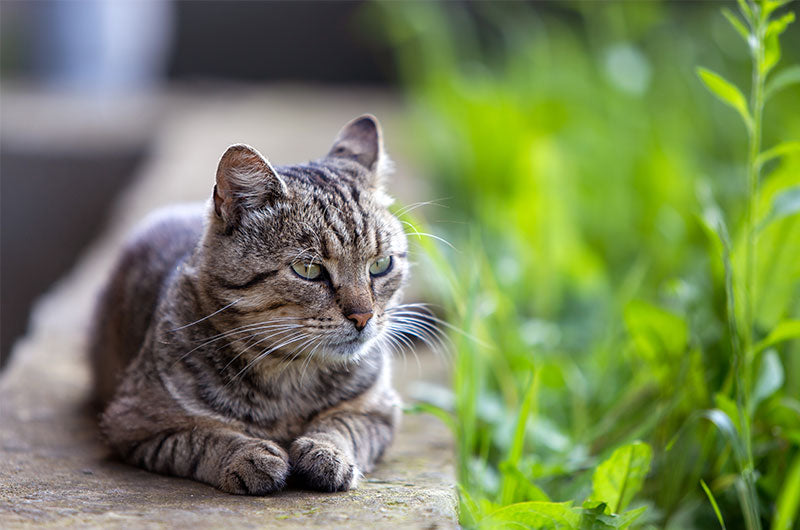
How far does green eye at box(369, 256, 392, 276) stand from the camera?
2027mm

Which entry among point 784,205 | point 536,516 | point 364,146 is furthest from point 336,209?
point 784,205

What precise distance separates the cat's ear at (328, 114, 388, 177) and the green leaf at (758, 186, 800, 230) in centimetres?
94

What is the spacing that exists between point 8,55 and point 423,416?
21.9 feet

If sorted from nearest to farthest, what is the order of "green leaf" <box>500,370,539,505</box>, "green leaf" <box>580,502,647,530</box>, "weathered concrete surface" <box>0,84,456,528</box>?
"weathered concrete surface" <box>0,84,456,528</box>, "green leaf" <box>580,502,647,530</box>, "green leaf" <box>500,370,539,505</box>

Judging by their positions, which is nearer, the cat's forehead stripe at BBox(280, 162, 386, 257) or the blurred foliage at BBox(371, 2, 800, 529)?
the cat's forehead stripe at BBox(280, 162, 386, 257)

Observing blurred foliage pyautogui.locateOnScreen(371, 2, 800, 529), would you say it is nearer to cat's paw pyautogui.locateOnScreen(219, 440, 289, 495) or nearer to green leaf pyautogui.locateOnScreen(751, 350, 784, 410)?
green leaf pyautogui.locateOnScreen(751, 350, 784, 410)

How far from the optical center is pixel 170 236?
2469mm

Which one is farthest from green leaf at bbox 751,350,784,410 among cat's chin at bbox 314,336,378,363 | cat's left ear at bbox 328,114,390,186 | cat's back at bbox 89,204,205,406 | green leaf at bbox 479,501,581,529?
cat's back at bbox 89,204,205,406

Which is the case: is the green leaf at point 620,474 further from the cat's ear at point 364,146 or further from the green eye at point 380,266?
the cat's ear at point 364,146

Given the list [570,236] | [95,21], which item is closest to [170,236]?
[570,236]

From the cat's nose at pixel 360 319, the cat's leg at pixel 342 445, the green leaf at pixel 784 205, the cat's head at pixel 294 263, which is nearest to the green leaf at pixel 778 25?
the green leaf at pixel 784 205

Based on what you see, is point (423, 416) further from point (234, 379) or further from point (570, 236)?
point (570, 236)

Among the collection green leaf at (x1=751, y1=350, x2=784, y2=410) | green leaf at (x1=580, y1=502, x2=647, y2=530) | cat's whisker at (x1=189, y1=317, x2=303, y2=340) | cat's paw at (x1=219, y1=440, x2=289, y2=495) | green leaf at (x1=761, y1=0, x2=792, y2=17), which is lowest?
green leaf at (x1=580, y1=502, x2=647, y2=530)

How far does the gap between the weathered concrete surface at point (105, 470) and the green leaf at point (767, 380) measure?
Result: 755 millimetres
